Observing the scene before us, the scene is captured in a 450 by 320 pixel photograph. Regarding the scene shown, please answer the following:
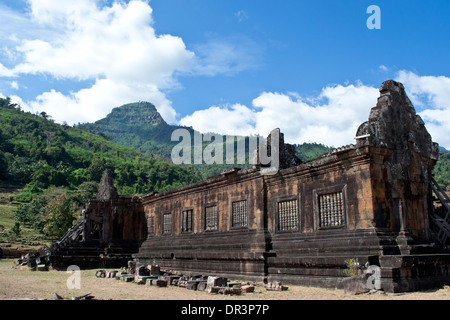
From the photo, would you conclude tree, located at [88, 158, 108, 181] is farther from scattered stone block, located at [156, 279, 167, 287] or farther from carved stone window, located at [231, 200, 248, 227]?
scattered stone block, located at [156, 279, 167, 287]

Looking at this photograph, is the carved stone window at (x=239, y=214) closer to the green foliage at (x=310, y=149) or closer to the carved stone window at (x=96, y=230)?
the carved stone window at (x=96, y=230)

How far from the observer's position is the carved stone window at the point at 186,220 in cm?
2057

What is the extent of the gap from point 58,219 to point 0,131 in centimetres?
7336

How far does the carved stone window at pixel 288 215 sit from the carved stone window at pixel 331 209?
1.21 m

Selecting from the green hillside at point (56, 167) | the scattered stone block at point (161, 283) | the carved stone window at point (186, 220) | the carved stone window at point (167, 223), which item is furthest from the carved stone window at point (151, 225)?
the green hillside at point (56, 167)

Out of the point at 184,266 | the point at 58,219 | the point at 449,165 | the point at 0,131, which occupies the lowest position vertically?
the point at 184,266

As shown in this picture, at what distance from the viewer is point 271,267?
14164 mm

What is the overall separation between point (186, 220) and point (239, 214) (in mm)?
4892

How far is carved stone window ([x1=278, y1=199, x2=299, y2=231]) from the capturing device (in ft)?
46.7

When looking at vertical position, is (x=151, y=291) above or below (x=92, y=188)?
below

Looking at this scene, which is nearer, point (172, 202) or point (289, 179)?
point (289, 179)
